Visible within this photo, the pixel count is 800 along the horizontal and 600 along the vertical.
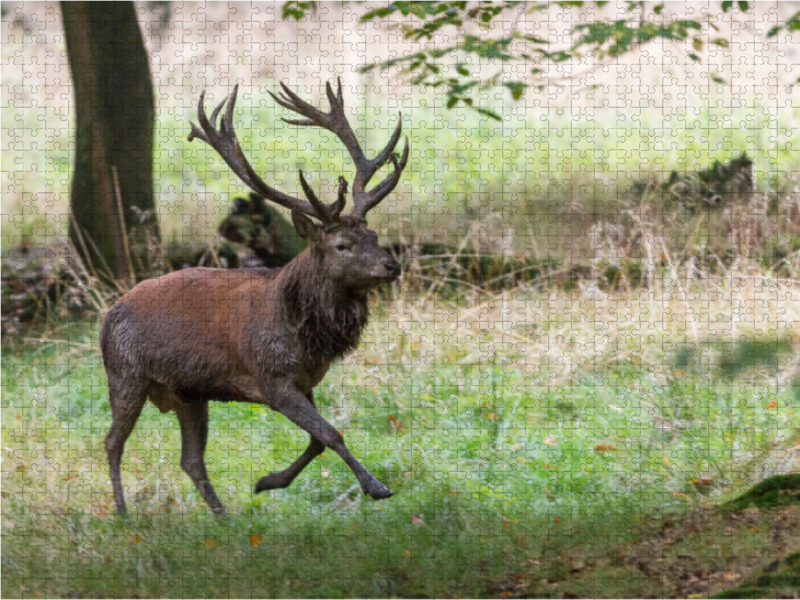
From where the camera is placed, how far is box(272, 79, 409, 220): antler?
5586 millimetres

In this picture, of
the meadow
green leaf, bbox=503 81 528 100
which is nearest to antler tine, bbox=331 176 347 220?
the meadow

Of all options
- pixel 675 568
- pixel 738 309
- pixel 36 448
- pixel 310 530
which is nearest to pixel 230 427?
pixel 36 448

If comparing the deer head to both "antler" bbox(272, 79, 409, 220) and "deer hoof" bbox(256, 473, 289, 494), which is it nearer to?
"antler" bbox(272, 79, 409, 220)

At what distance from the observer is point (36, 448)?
6922 mm

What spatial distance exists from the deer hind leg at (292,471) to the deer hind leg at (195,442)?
0.45 m

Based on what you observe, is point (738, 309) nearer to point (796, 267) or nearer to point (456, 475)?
point (796, 267)

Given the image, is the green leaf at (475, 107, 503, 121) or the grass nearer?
the grass

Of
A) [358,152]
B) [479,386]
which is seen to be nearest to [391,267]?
[358,152]

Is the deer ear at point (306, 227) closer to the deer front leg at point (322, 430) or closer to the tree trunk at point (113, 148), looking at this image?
the deer front leg at point (322, 430)

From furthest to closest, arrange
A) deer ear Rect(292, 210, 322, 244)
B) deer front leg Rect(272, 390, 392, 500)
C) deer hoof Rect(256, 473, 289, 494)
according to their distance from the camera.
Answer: deer hoof Rect(256, 473, 289, 494), deer ear Rect(292, 210, 322, 244), deer front leg Rect(272, 390, 392, 500)

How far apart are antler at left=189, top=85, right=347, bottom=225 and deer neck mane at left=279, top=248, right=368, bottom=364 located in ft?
0.89

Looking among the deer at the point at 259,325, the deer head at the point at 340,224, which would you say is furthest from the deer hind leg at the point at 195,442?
the deer head at the point at 340,224

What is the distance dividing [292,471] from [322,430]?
50 centimetres

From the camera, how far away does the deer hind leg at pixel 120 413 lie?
5898mm
